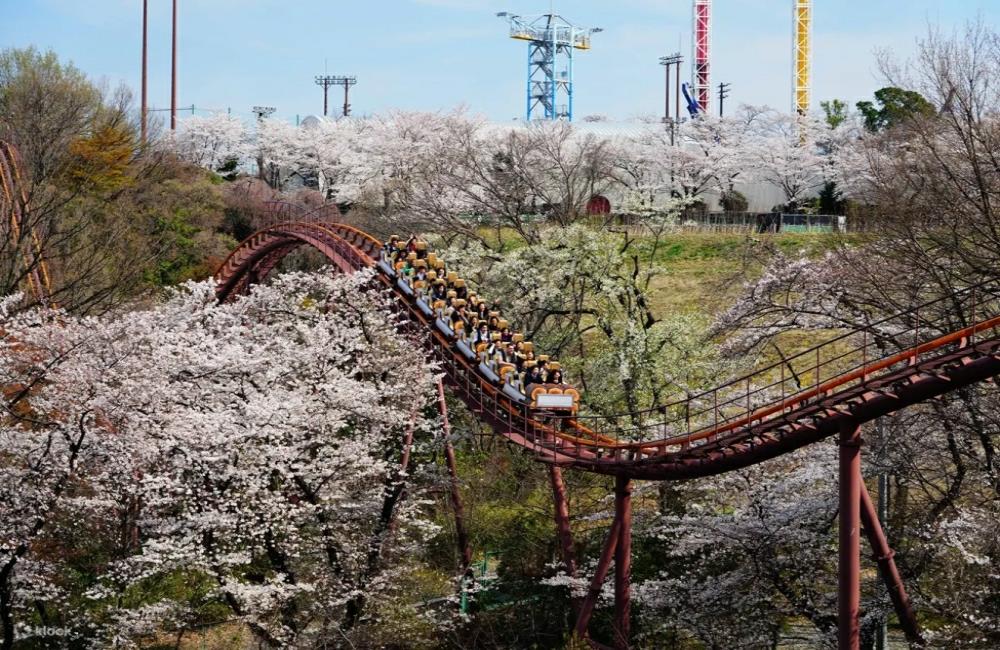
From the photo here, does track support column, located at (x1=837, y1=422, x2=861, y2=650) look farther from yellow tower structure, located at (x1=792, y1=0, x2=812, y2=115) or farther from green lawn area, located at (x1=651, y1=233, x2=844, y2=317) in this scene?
yellow tower structure, located at (x1=792, y1=0, x2=812, y2=115)

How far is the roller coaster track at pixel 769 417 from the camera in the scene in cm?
1495

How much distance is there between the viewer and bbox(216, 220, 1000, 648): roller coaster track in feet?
49.0

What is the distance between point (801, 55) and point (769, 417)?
45751 millimetres

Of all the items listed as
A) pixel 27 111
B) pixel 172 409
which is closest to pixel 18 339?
pixel 172 409

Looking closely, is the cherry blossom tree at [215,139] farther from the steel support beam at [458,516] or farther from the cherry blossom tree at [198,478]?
the steel support beam at [458,516]

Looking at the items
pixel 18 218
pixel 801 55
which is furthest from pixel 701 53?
pixel 18 218

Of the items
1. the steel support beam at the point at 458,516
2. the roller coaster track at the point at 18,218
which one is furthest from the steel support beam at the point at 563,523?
the roller coaster track at the point at 18,218

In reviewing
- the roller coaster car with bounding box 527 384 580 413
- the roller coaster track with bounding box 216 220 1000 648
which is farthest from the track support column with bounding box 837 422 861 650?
the roller coaster car with bounding box 527 384 580 413

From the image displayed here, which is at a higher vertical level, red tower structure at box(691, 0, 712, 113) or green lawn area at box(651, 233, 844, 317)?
red tower structure at box(691, 0, 712, 113)

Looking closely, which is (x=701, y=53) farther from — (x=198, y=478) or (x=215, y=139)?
(x=198, y=478)

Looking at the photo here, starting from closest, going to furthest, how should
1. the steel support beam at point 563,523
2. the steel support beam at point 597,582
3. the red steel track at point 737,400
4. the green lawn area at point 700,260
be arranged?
the red steel track at point 737,400, the steel support beam at point 597,582, the steel support beam at point 563,523, the green lawn area at point 700,260

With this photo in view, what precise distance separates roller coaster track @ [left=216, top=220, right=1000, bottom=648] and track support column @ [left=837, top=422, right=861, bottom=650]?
1 cm

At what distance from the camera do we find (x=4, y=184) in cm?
3167

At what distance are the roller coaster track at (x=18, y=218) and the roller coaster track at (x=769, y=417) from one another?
6.18 metres
